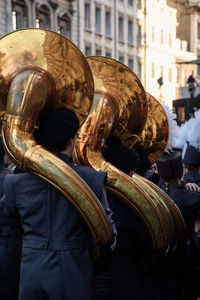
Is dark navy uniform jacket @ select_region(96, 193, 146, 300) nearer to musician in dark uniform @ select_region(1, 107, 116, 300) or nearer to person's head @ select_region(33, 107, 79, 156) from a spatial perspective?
musician in dark uniform @ select_region(1, 107, 116, 300)

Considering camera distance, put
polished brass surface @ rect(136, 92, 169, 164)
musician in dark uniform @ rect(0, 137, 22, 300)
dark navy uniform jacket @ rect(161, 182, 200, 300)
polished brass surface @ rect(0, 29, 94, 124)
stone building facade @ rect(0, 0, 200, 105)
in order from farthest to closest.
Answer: stone building facade @ rect(0, 0, 200, 105), polished brass surface @ rect(136, 92, 169, 164), dark navy uniform jacket @ rect(161, 182, 200, 300), musician in dark uniform @ rect(0, 137, 22, 300), polished brass surface @ rect(0, 29, 94, 124)

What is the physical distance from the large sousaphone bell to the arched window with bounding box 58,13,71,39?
90.9 feet

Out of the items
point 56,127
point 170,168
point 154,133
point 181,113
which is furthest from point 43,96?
point 181,113

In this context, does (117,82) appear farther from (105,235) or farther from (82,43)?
(82,43)

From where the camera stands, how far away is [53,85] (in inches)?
129

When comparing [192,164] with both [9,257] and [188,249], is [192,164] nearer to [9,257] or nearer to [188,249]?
[188,249]

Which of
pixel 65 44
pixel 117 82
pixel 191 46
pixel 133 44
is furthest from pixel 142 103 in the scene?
pixel 191 46

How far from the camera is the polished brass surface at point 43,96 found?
2939mm

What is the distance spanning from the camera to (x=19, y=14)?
1118 inches

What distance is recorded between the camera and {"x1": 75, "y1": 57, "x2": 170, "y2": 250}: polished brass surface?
365cm

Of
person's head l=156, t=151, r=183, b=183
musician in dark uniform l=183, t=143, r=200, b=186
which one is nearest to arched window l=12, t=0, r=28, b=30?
musician in dark uniform l=183, t=143, r=200, b=186

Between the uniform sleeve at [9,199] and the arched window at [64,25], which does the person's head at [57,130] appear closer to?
the uniform sleeve at [9,199]

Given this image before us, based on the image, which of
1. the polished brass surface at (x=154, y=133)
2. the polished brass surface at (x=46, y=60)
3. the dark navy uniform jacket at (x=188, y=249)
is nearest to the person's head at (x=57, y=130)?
the polished brass surface at (x=46, y=60)

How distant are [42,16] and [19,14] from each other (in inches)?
80.2
